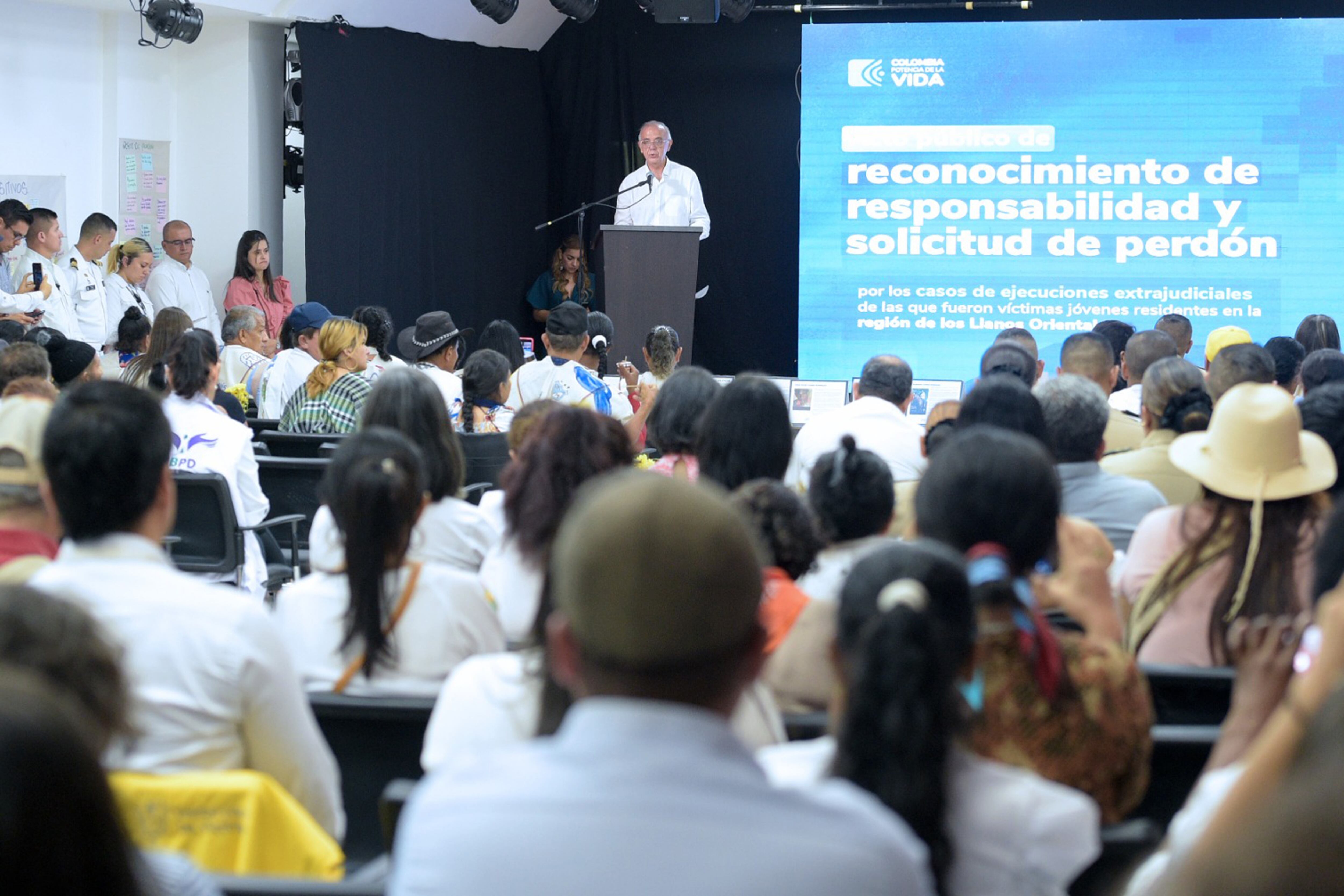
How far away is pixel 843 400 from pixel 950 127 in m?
2.62

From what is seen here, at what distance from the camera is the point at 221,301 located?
9055 mm

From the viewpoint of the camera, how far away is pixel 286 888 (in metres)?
1.39

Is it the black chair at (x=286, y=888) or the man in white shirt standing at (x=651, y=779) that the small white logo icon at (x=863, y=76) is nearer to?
the black chair at (x=286, y=888)

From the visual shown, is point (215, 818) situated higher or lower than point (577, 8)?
lower

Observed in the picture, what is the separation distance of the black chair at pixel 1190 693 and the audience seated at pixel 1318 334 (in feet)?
15.0

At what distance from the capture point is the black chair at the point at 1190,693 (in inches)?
87.5

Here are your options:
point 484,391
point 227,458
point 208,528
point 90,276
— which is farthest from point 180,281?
point 208,528

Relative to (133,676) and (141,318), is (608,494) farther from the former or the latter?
(141,318)

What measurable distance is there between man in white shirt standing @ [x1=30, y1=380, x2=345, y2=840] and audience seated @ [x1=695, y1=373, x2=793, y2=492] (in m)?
1.41

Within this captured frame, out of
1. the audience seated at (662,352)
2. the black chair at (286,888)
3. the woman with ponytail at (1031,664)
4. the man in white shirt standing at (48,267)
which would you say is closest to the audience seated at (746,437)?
the woman with ponytail at (1031,664)

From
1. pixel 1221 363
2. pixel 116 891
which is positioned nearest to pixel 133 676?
pixel 116 891

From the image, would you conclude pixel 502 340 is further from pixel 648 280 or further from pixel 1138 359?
pixel 1138 359

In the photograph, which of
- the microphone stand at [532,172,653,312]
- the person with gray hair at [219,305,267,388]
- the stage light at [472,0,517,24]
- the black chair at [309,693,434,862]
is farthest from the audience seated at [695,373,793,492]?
the stage light at [472,0,517,24]

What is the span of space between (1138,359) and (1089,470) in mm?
2138
